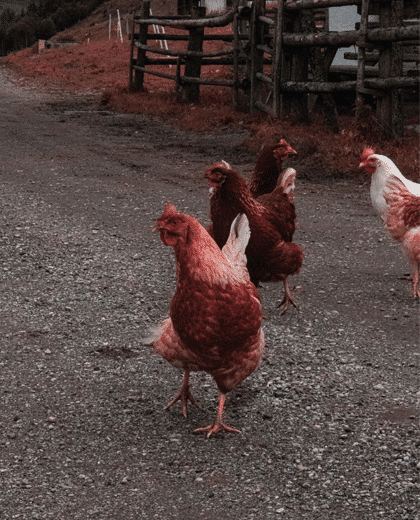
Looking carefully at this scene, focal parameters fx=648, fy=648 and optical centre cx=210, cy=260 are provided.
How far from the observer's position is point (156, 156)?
9.70m

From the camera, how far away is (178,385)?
3.83 m

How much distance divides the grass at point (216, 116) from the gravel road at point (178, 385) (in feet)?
4.17

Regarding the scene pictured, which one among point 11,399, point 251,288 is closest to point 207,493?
point 251,288

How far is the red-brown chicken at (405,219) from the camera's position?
4.95 meters

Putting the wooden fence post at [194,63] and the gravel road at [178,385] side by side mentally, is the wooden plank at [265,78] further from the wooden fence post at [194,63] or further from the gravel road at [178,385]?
the gravel road at [178,385]

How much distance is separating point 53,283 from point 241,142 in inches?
223

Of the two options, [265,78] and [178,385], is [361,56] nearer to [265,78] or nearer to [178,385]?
[265,78]

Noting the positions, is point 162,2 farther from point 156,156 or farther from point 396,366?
point 396,366

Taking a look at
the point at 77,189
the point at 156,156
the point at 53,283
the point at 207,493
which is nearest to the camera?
the point at 207,493

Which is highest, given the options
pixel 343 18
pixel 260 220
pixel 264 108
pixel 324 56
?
pixel 343 18

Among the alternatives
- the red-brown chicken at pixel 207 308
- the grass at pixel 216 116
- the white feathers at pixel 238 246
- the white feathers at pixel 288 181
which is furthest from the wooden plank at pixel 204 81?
the red-brown chicken at pixel 207 308

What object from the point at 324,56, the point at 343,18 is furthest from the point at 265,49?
the point at 343,18

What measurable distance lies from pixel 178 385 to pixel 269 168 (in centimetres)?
217

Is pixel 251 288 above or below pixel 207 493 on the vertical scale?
above
